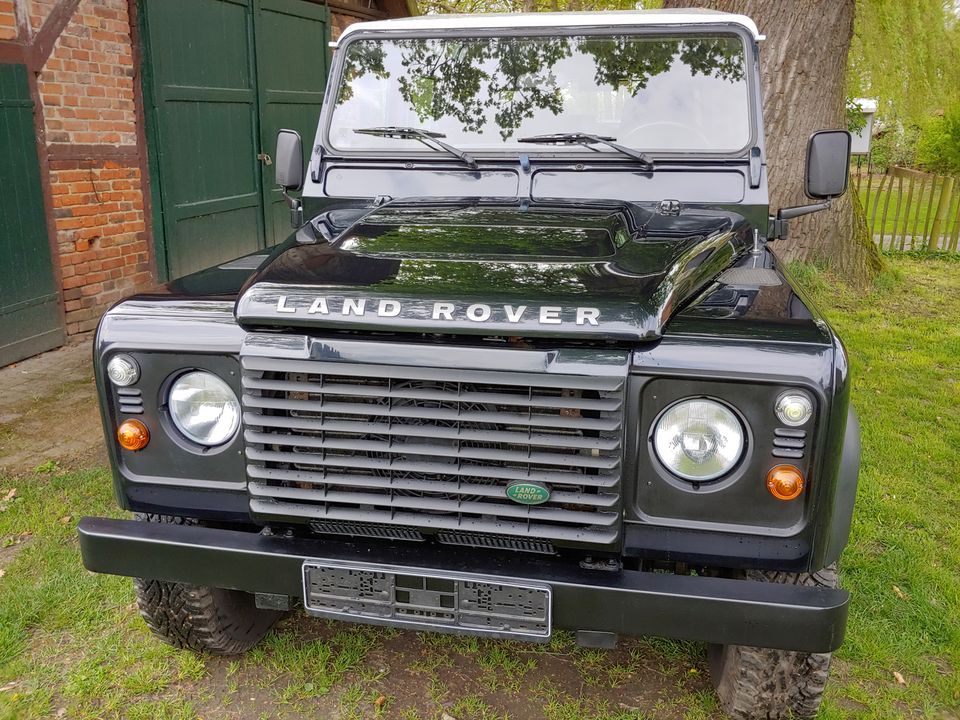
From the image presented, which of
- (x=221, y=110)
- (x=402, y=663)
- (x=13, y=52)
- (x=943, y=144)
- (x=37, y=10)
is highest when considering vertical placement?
(x=37, y=10)

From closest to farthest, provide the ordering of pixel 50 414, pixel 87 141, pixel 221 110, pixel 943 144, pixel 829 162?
pixel 829 162, pixel 50 414, pixel 87 141, pixel 221 110, pixel 943 144

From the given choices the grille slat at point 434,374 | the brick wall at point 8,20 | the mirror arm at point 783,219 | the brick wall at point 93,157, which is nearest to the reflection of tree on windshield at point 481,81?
the mirror arm at point 783,219

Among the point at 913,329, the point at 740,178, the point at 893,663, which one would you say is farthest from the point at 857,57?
the point at 893,663

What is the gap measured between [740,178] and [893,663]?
179 cm

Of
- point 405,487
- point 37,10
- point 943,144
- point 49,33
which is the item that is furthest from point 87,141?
point 943,144

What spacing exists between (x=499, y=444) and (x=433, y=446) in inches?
6.4

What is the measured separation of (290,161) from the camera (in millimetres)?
3582

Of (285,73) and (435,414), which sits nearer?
(435,414)

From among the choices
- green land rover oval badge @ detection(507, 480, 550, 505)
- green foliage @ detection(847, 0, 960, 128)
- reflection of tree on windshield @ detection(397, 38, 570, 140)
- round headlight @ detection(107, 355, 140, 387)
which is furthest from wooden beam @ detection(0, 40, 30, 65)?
green foliage @ detection(847, 0, 960, 128)

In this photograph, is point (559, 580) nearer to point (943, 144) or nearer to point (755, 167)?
point (755, 167)

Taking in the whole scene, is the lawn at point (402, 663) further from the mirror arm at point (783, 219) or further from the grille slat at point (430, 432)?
the mirror arm at point (783, 219)

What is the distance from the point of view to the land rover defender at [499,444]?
2.06 meters

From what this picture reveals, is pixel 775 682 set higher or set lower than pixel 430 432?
lower

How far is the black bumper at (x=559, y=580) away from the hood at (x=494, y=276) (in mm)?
589
